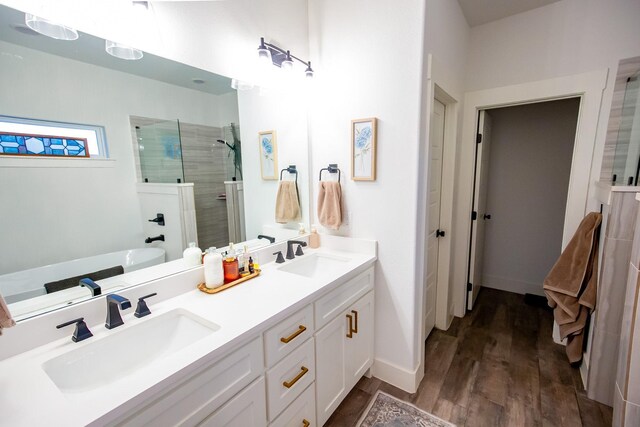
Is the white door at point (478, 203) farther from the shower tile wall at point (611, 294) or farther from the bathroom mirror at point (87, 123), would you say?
the bathroom mirror at point (87, 123)

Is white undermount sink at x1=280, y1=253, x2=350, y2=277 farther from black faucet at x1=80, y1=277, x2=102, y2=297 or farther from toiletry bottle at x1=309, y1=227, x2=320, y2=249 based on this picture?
black faucet at x1=80, y1=277, x2=102, y2=297

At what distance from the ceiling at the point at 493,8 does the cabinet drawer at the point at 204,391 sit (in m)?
2.75

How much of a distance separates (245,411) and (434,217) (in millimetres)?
1933

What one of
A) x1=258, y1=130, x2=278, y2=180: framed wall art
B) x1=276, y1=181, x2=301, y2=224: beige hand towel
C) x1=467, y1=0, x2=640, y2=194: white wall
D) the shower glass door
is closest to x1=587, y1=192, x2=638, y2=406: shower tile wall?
x1=467, y1=0, x2=640, y2=194: white wall

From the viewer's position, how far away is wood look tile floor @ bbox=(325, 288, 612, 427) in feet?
5.45

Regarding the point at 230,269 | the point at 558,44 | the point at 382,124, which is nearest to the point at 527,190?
the point at 558,44

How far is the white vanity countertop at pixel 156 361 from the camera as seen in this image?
0.69 metres

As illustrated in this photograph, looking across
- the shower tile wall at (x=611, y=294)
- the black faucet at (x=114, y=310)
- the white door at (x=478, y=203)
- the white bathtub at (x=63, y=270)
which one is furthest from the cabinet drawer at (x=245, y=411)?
the white door at (x=478, y=203)

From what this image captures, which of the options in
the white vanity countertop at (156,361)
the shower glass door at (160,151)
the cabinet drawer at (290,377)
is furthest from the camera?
the shower glass door at (160,151)

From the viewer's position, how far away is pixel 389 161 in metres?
1.75

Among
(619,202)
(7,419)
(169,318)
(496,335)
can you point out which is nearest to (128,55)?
(169,318)

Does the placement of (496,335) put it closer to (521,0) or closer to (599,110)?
(599,110)

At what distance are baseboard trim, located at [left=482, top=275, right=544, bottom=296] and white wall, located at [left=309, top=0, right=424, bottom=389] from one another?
208 centimetres

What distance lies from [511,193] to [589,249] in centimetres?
140
